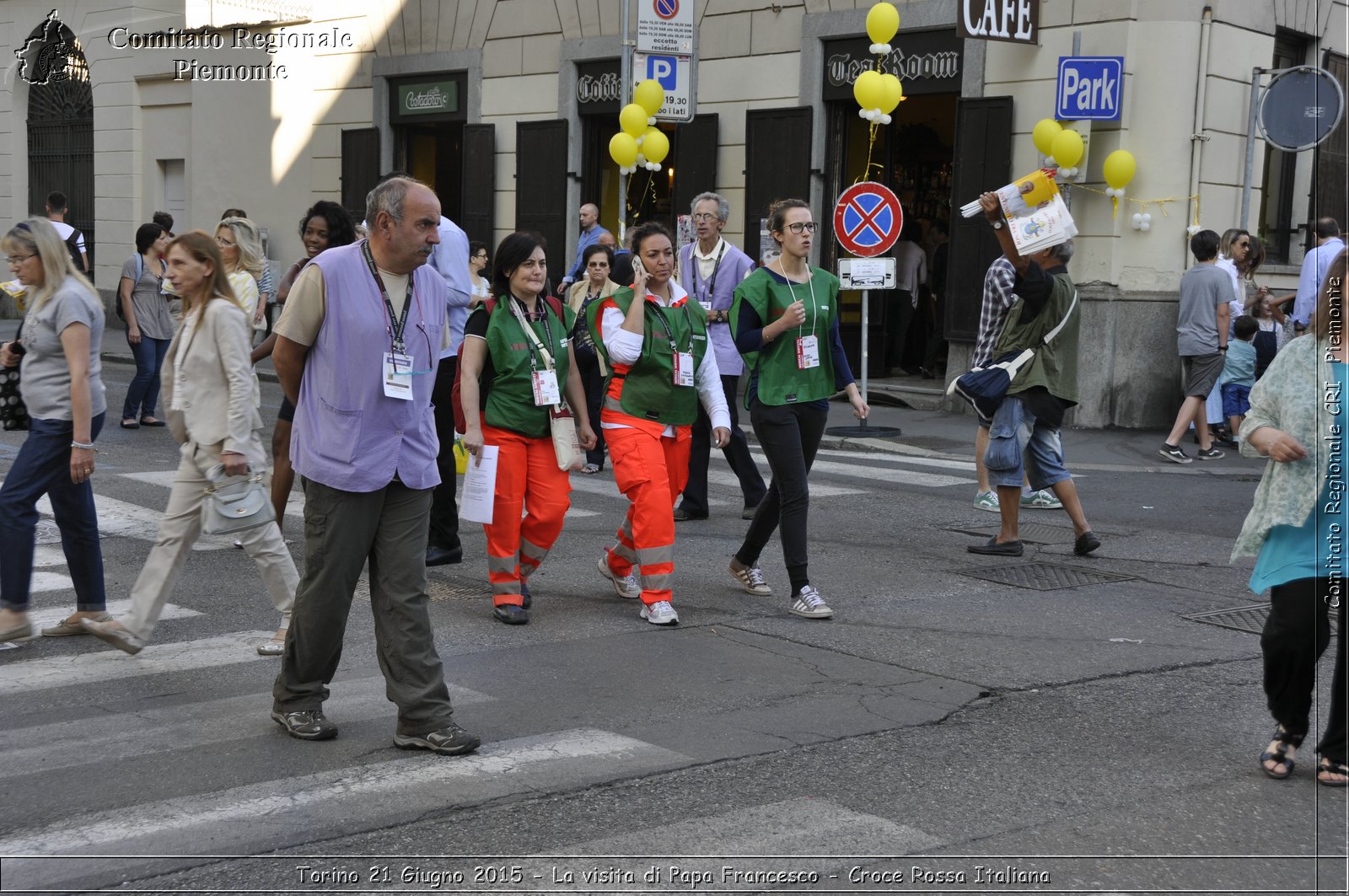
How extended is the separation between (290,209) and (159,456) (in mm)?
13272

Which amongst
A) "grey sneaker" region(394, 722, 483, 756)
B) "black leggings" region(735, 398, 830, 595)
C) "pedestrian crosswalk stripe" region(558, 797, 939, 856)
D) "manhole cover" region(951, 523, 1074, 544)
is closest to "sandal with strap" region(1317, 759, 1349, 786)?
"pedestrian crosswalk stripe" region(558, 797, 939, 856)

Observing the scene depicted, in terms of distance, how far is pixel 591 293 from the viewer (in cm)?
1103

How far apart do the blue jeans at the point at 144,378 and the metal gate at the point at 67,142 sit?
15.8 meters

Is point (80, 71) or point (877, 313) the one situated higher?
point (80, 71)

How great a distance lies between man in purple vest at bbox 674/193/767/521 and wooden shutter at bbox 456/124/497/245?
11.2 meters

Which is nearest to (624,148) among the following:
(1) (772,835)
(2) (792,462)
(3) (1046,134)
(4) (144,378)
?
(3) (1046,134)

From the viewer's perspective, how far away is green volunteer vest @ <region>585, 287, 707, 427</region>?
7016 mm

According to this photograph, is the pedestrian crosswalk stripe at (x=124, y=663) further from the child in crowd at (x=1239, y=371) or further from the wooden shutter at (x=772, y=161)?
the wooden shutter at (x=772, y=161)

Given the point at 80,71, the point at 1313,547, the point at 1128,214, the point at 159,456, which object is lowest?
the point at 159,456

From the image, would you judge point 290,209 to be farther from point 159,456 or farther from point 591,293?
point 591,293

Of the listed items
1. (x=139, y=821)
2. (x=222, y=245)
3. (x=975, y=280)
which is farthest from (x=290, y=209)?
(x=139, y=821)

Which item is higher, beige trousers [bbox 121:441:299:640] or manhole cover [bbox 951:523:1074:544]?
beige trousers [bbox 121:441:299:640]

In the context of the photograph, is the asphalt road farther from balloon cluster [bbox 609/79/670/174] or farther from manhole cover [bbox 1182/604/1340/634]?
balloon cluster [bbox 609/79/670/174]

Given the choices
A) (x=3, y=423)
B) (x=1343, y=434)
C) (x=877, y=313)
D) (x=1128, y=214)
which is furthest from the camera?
(x=877, y=313)
